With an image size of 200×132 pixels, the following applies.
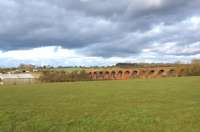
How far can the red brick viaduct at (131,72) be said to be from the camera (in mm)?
101769

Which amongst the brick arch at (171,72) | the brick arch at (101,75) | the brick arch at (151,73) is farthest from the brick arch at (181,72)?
the brick arch at (101,75)

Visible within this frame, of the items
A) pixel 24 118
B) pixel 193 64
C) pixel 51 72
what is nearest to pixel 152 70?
pixel 193 64

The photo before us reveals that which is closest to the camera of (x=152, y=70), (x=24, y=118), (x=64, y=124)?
(x=64, y=124)

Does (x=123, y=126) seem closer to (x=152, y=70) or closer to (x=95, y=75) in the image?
(x=95, y=75)

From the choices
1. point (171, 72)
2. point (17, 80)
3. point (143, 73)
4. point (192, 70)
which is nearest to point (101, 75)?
point (143, 73)

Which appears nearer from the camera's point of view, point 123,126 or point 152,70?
point 123,126

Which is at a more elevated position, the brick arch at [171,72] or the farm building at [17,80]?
the brick arch at [171,72]

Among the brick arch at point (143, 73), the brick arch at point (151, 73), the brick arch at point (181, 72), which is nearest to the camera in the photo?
the brick arch at point (181, 72)

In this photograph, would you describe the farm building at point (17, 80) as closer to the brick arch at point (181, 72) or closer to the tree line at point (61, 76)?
the tree line at point (61, 76)

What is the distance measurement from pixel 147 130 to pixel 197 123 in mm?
2031

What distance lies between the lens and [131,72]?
108 metres

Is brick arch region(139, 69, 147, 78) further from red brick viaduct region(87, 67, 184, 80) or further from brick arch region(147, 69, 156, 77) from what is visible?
brick arch region(147, 69, 156, 77)

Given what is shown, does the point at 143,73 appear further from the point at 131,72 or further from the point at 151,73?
the point at 131,72

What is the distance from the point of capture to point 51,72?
90000mm
